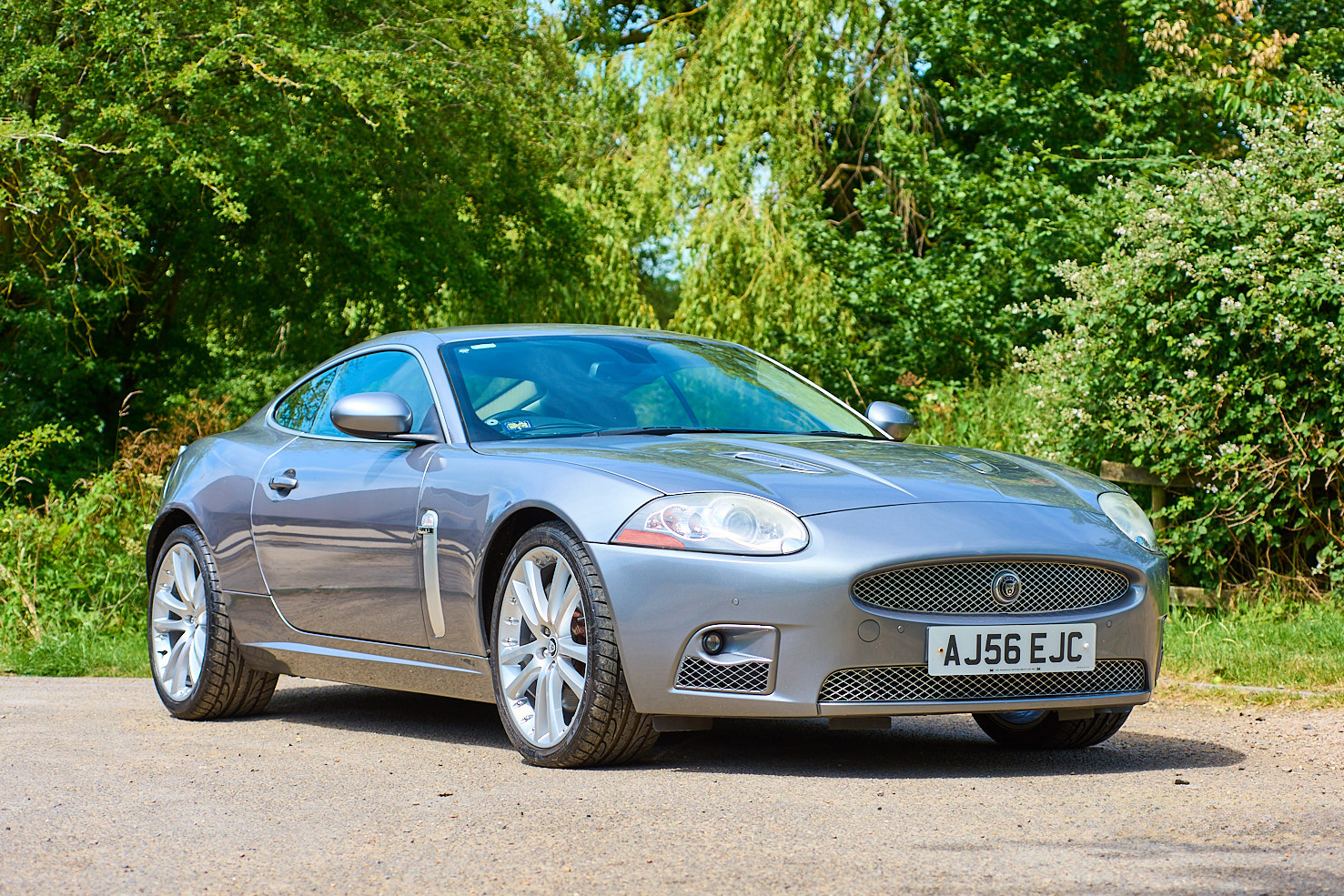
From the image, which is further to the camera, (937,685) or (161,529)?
(161,529)

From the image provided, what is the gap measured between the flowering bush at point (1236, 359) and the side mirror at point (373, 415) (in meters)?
5.35

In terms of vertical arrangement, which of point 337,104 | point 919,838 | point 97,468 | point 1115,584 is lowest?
point 97,468

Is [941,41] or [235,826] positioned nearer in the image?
[235,826]

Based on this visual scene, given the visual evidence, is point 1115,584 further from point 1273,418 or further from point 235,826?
point 1273,418

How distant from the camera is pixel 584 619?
16.8 ft

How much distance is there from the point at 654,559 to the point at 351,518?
1.61 meters

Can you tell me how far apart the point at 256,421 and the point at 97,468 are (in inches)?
402

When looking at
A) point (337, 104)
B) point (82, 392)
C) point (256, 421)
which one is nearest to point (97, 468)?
point (82, 392)

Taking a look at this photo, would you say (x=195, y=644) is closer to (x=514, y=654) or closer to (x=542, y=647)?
(x=514, y=654)

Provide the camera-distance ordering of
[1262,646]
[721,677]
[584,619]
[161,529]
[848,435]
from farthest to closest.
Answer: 1. [1262,646]
2. [161,529]
3. [848,435]
4. [584,619]
5. [721,677]

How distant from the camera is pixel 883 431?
22.1ft

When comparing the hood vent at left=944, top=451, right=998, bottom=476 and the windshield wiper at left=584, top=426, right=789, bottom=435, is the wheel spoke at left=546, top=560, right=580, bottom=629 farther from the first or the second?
the hood vent at left=944, top=451, right=998, bottom=476

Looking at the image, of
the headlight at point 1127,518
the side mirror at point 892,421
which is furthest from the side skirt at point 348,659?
the headlight at point 1127,518

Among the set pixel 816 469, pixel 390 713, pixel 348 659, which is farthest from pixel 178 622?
pixel 816 469
